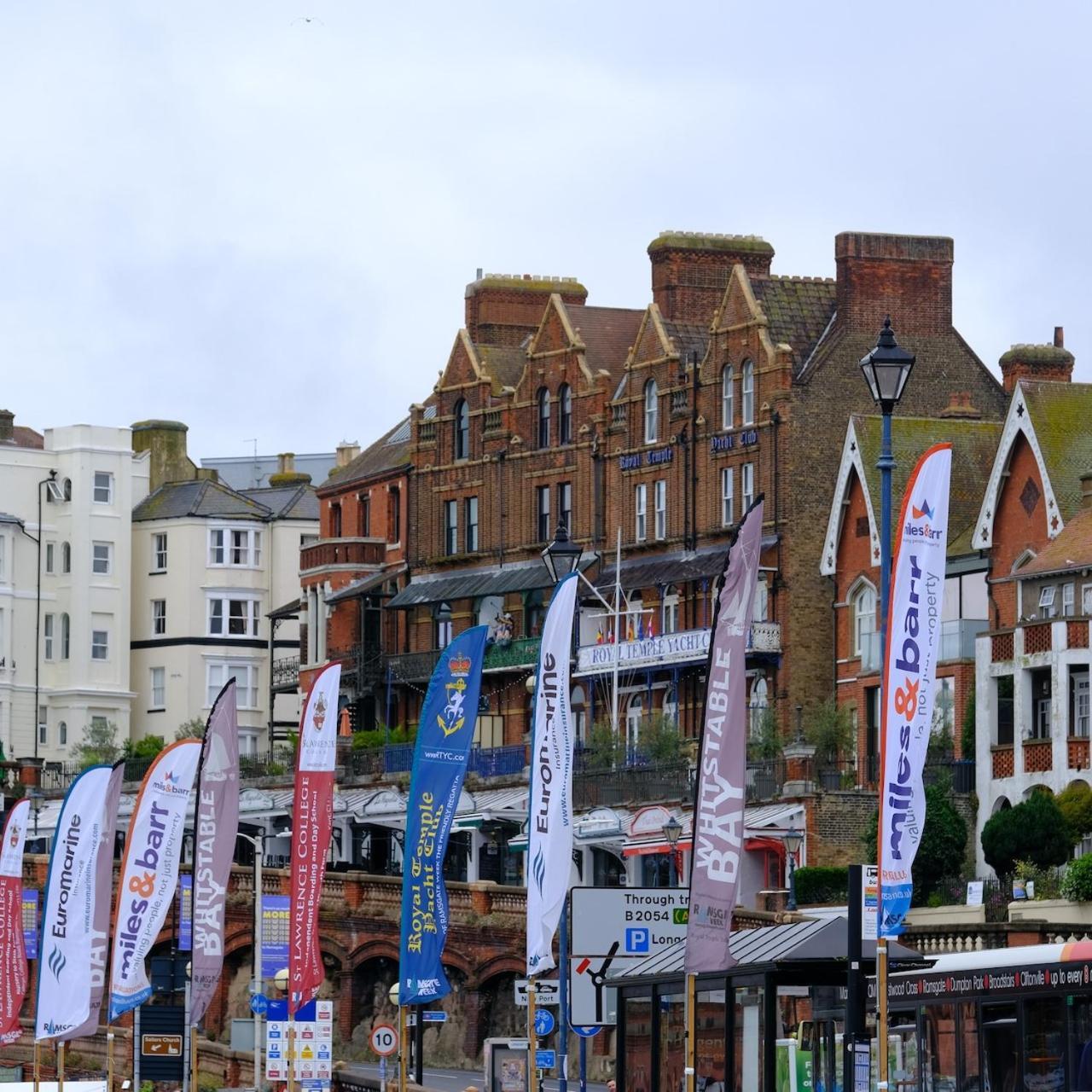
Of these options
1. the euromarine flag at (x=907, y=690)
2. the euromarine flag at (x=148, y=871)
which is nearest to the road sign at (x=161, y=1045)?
the euromarine flag at (x=148, y=871)

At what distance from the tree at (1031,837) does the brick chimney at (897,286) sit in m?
23.8

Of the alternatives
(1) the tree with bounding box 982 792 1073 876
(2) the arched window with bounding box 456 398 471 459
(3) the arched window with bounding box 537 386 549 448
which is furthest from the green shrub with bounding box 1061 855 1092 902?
(2) the arched window with bounding box 456 398 471 459

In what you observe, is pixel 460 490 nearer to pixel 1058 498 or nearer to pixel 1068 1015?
pixel 1058 498

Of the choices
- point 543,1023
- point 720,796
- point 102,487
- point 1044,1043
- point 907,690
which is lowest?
point 543,1023

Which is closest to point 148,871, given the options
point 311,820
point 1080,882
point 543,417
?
point 311,820

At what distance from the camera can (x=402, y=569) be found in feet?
338

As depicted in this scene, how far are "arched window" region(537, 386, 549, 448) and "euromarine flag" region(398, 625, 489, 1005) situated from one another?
55024 millimetres

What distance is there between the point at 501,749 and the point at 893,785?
57.7m

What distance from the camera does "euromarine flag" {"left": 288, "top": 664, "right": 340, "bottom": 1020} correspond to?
148ft

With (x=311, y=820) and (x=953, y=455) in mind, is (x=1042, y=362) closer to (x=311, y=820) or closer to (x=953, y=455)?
(x=953, y=455)

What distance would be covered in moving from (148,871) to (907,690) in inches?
818

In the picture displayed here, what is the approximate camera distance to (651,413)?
93.0 metres

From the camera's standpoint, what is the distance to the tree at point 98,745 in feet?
353

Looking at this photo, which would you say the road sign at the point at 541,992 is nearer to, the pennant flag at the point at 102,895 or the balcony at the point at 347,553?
the pennant flag at the point at 102,895
